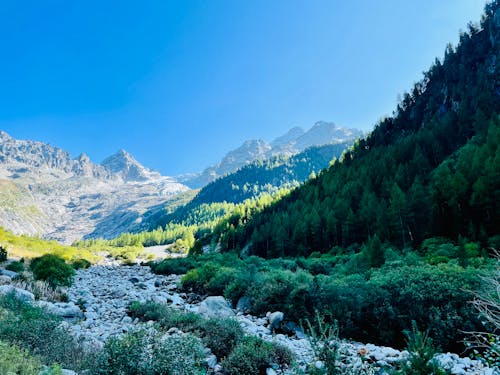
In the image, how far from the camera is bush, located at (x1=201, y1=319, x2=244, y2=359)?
7.41 m

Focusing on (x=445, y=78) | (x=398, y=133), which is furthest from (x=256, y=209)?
(x=445, y=78)

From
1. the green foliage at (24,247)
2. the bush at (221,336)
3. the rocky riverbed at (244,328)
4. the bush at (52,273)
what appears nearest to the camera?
the rocky riverbed at (244,328)

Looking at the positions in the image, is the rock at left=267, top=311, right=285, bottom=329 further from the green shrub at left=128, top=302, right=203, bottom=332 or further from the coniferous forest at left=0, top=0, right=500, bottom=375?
the green shrub at left=128, top=302, right=203, bottom=332

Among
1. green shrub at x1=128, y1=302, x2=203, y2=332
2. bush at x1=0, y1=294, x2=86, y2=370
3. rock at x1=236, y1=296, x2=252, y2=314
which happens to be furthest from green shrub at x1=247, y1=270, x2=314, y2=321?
bush at x1=0, y1=294, x2=86, y2=370

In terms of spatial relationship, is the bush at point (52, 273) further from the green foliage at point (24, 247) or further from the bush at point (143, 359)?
the bush at point (143, 359)

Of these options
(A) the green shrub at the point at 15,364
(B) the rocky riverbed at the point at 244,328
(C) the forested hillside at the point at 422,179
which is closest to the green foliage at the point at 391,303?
(B) the rocky riverbed at the point at 244,328

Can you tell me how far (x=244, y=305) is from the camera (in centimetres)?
1343

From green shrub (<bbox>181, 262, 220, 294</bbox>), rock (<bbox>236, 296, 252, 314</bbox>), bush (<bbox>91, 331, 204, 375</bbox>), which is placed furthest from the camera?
green shrub (<bbox>181, 262, 220, 294</bbox>)

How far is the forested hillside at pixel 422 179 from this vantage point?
31.0m

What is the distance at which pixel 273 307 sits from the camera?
11914 mm

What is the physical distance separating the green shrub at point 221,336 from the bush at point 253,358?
0.97 metres

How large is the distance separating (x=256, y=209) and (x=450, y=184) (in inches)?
2553

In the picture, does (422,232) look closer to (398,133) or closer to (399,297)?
(399,297)

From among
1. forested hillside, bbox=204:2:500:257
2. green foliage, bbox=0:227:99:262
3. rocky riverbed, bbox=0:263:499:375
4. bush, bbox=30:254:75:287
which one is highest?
forested hillside, bbox=204:2:500:257
